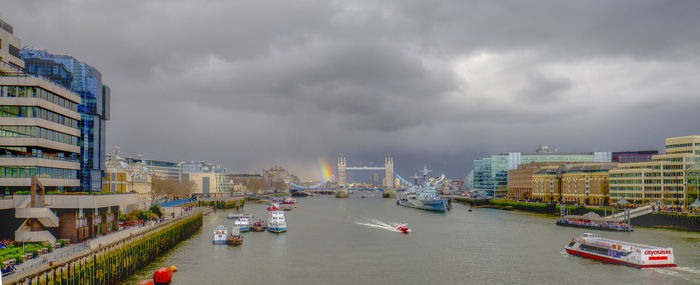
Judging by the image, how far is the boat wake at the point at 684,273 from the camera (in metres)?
40.4

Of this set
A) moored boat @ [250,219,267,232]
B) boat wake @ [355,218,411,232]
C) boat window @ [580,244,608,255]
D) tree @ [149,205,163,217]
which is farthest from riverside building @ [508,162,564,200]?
tree @ [149,205,163,217]

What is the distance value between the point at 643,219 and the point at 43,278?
82167 millimetres

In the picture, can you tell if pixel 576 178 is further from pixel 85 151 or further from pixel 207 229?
pixel 85 151

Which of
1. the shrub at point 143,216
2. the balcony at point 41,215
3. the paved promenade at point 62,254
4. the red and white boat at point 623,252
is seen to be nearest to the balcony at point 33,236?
the balcony at point 41,215

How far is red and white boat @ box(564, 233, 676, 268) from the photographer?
1778 inches

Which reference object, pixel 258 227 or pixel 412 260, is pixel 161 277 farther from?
pixel 258 227

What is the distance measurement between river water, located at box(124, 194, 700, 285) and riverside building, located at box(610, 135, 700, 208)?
18.9m

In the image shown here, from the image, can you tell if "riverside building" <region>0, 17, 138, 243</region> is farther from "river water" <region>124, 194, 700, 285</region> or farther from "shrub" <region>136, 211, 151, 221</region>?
"shrub" <region>136, 211, 151, 221</region>

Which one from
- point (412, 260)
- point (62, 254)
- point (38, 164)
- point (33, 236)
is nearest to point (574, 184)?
point (412, 260)

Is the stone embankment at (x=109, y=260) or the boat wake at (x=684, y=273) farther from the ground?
the stone embankment at (x=109, y=260)

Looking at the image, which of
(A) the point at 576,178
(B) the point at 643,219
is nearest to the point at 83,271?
(B) the point at 643,219

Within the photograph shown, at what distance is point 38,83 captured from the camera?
4178cm

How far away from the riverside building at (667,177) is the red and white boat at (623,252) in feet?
146

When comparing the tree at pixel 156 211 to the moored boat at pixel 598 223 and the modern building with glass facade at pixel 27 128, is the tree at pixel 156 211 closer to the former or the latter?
the modern building with glass facade at pixel 27 128
